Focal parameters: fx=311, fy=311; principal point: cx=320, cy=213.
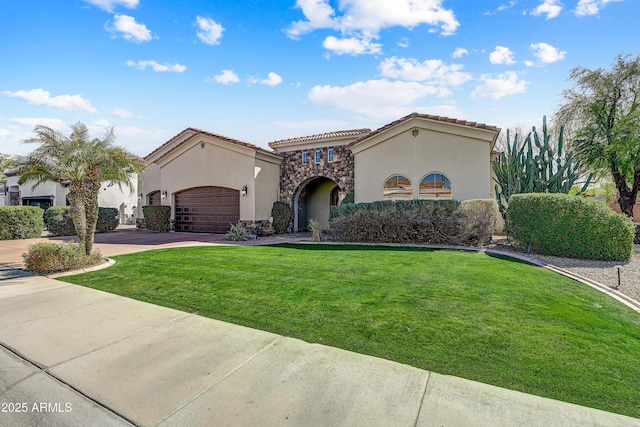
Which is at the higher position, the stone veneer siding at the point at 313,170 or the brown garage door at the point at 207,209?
the stone veneer siding at the point at 313,170

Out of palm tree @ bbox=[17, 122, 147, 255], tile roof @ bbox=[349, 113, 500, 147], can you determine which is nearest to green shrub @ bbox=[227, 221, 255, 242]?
palm tree @ bbox=[17, 122, 147, 255]

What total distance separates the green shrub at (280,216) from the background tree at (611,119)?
17035 mm

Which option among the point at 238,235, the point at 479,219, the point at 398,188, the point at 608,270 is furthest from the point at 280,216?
the point at 608,270

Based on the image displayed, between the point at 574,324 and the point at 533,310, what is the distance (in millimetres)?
531

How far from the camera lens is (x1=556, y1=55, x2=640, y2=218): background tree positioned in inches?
623

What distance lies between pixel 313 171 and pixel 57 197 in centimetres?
2419

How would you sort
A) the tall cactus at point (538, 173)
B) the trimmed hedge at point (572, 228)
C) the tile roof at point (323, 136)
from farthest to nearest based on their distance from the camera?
the tile roof at point (323, 136) → the tall cactus at point (538, 173) → the trimmed hedge at point (572, 228)

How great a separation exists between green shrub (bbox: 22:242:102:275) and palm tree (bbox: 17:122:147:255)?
0.61 meters

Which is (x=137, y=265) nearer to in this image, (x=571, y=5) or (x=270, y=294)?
(x=270, y=294)

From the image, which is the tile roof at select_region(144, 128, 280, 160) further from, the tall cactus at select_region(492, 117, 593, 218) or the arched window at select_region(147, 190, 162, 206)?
the tall cactus at select_region(492, 117, 593, 218)

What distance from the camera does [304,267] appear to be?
7910 mm

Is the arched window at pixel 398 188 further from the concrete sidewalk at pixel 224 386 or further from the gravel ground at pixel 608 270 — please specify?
the concrete sidewalk at pixel 224 386

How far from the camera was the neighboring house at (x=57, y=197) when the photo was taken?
1077 inches

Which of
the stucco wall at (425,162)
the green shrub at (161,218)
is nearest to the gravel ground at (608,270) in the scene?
the stucco wall at (425,162)
